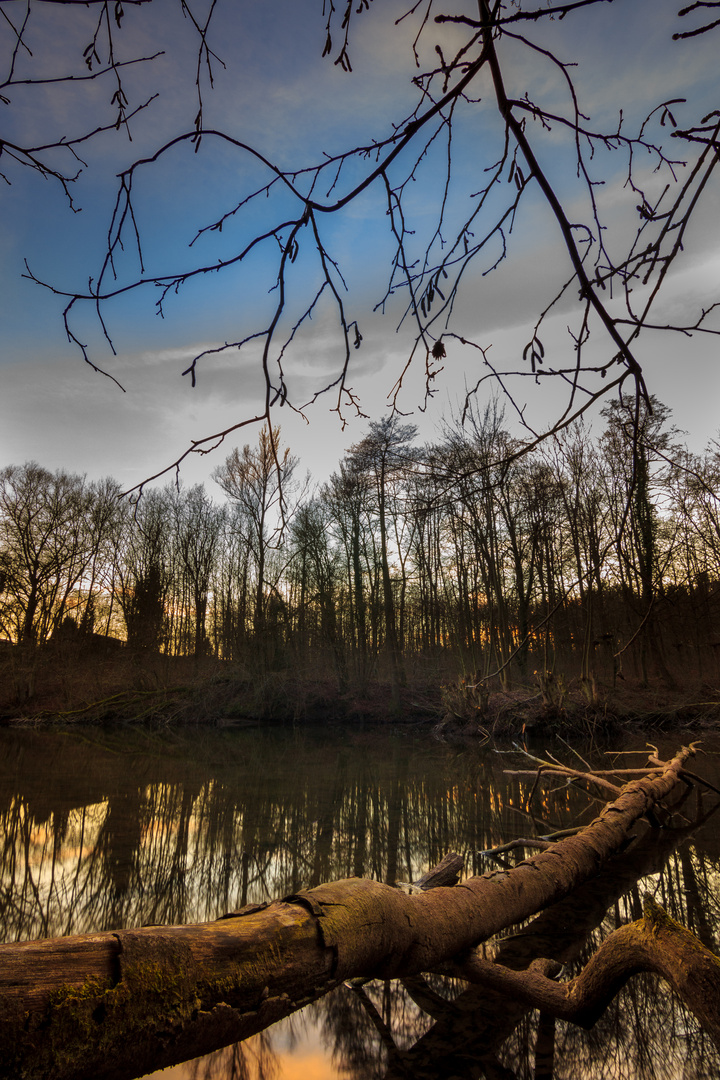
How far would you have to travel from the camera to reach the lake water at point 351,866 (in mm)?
2547

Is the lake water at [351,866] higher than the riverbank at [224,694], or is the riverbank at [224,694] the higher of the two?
the riverbank at [224,694]

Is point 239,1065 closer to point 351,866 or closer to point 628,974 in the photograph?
point 628,974

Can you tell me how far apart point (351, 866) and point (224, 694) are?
17292mm

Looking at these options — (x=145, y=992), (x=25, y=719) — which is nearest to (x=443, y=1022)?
(x=145, y=992)

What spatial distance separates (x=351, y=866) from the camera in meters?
5.34

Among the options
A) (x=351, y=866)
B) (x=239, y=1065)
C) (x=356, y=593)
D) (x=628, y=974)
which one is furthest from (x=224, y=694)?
(x=628, y=974)

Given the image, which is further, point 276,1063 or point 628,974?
point 276,1063

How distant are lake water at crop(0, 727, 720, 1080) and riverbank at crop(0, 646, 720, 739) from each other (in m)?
5.56

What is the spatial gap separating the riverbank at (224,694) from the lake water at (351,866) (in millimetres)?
5559

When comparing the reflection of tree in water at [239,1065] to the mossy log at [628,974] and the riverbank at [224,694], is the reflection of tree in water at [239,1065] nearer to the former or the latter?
the mossy log at [628,974]

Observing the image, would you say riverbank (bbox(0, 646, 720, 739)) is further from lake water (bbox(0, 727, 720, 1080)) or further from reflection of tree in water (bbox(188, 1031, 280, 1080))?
reflection of tree in water (bbox(188, 1031, 280, 1080))

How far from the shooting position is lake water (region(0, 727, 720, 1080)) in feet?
8.36

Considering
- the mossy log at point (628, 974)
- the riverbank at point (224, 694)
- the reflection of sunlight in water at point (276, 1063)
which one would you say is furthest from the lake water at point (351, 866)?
the riverbank at point (224, 694)

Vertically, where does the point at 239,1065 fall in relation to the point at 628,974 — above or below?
below
